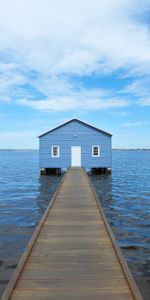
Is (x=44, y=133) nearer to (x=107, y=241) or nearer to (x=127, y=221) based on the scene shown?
(x=127, y=221)

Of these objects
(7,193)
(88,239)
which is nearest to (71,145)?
(7,193)

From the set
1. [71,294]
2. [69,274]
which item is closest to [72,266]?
[69,274]

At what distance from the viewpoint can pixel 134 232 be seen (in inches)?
551

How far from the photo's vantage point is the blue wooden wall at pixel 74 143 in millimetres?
36500

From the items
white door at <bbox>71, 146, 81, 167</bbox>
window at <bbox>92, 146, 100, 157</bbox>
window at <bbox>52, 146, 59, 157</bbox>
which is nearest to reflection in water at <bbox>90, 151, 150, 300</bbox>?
window at <bbox>92, 146, 100, 157</bbox>

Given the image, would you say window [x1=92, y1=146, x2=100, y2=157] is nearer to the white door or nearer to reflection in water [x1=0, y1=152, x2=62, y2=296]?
the white door

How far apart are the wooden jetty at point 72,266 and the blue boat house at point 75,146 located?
24469 millimetres

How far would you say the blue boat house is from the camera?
36500 mm

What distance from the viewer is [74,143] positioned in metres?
36.6

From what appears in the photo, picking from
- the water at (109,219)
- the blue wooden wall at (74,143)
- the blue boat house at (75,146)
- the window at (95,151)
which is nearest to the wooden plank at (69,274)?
the water at (109,219)

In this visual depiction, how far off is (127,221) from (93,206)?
2460 mm

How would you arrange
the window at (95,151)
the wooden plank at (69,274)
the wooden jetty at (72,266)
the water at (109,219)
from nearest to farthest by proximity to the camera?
the wooden jetty at (72,266) → the wooden plank at (69,274) → the water at (109,219) → the window at (95,151)

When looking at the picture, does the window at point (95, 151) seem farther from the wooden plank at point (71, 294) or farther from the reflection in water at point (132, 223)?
the wooden plank at point (71, 294)

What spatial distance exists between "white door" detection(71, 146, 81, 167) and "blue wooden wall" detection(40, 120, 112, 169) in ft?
1.07
